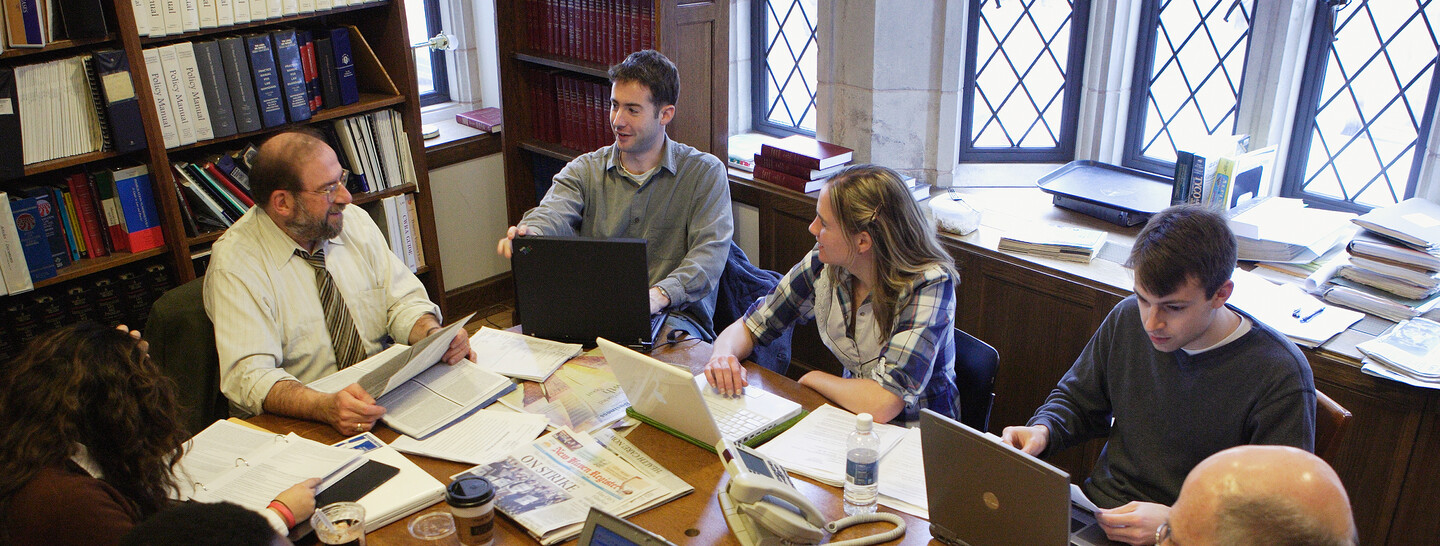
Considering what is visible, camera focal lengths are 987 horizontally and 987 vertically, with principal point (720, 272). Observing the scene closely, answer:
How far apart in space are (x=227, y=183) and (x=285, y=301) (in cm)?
103

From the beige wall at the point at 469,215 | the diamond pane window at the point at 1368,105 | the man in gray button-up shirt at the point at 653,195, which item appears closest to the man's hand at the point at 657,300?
the man in gray button-up shirt at the point at 653,195

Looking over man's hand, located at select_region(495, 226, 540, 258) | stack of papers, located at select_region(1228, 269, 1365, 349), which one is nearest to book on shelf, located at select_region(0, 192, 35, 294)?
man's hand, located at select_region(495, 226, 540, 258)

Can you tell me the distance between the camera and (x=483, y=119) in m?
4.16

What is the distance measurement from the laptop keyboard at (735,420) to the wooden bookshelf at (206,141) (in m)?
1.98

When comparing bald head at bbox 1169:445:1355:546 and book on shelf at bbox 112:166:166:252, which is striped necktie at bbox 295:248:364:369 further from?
bald head at bbox 1169:445:1355:546

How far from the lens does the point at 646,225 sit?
312 centimetres

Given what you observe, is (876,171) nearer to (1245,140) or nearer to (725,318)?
(725,318)

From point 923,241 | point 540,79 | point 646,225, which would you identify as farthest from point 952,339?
point 540,79

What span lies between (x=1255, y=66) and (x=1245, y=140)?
0.24m

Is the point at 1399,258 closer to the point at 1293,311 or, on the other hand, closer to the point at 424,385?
the point at 1293,311

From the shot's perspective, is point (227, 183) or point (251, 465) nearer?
point (251, 465)

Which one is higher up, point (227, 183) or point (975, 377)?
point (227, 183)

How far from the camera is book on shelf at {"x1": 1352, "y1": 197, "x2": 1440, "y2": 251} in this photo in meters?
2.45

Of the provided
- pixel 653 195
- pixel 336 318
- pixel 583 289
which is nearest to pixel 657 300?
pixel 583 289
